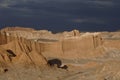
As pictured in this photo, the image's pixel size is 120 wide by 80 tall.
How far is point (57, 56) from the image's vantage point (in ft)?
350

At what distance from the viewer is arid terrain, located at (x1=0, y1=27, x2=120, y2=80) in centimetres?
4800

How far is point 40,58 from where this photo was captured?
209 feet

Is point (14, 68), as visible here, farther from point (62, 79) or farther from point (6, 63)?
point (62, 79)

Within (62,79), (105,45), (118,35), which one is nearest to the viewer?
(62,79)

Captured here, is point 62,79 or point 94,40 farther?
point 94,40

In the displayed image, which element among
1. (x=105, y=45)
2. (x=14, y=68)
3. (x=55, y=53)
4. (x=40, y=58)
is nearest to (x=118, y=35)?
(x=105, y=45)

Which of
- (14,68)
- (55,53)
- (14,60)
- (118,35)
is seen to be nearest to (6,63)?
(14,60)

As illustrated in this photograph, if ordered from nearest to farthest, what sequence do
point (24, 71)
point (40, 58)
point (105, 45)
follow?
point (24, 71), point (40, 58), point (105, 45)

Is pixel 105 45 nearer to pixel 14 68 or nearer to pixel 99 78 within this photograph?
pixel 14 68

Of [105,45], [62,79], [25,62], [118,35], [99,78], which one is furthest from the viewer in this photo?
[118,35]

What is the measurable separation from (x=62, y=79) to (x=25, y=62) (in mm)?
12000

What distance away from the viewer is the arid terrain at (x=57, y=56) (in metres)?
48.0

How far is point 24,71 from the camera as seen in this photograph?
51094 mm

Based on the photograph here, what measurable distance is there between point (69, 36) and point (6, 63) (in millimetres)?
58440
